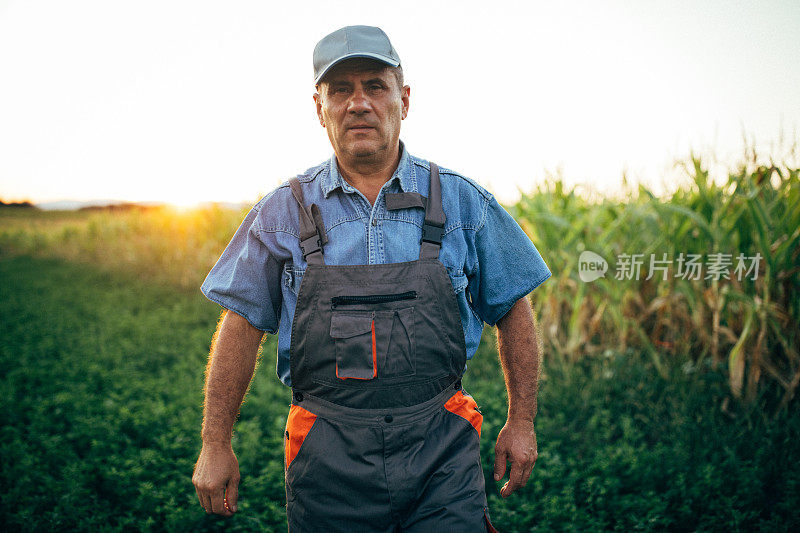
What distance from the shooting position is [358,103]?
1606 millimetres

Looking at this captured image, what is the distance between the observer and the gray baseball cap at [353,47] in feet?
5.19

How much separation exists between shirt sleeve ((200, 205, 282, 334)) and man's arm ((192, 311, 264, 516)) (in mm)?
53

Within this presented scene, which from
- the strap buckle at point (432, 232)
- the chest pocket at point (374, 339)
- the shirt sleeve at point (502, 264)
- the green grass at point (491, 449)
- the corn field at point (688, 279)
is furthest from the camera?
the corn field at point (688, 279)

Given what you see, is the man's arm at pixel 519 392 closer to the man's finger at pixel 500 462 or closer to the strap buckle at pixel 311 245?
the man's finger at pixel 500 462

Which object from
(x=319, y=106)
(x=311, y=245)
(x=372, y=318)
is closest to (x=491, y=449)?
(x=372, y=318)

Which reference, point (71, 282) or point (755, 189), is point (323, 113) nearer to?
point (755, 189)

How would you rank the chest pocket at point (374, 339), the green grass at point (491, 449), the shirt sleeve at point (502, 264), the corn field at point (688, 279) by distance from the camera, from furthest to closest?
the corn field at point (688, 279) → the green grass at point (491, 449) → the shirt sleeve at point (502, 264) → the chest pocket at point (374, 339)

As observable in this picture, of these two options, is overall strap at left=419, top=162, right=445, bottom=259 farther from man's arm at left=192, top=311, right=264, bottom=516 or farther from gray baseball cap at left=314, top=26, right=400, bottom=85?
man's arm at left=192, top=311, right=264, bottom=516

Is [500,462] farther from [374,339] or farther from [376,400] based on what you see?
[374,339]

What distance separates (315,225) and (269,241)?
0.52 ft

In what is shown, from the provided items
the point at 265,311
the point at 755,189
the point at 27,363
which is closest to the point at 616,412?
the point at 755,189

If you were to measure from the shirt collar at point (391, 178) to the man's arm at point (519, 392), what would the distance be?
0.56 metres

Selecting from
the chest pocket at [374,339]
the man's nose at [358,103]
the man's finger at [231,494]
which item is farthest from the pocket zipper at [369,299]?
the man's finger at [231,494]

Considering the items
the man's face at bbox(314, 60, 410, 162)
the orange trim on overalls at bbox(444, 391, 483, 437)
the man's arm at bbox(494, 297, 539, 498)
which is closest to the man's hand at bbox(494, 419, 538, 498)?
the man's arm at bbox(494, 297, 539, 498)
